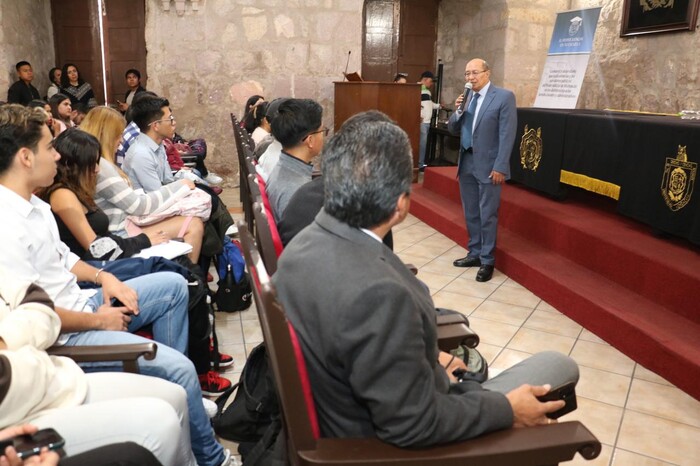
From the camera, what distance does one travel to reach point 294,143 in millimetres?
2525

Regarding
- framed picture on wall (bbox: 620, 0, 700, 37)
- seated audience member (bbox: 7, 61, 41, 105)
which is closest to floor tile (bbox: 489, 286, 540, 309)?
framed picture on wall (bbox: 620, 0, 700, 37)

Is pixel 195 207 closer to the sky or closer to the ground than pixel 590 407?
closer to the sky

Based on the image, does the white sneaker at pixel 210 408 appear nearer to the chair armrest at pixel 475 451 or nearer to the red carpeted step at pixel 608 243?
the chair armrest at pixel 475 451

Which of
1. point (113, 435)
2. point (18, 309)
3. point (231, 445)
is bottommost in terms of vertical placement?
point (231, 445)

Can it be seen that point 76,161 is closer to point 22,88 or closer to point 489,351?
point 489,351

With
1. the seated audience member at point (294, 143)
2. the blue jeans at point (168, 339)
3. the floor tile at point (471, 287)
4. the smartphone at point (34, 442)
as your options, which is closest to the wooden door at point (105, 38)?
the floor tile at point (471, 287)

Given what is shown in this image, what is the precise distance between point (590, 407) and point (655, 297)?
3.45ft

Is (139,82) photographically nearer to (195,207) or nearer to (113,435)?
(195,207)

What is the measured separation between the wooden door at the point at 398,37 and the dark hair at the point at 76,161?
7.15 metres

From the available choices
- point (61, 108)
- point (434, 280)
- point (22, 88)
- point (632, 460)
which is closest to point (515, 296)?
point (434, 280)

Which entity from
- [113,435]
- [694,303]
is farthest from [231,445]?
[694,303]

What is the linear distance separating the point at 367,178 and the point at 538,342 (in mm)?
2258

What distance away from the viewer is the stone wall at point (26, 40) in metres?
6.08

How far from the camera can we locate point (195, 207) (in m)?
2.98
